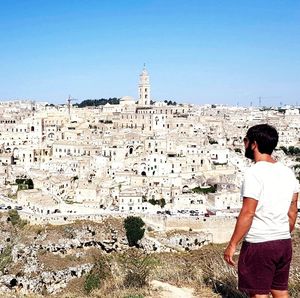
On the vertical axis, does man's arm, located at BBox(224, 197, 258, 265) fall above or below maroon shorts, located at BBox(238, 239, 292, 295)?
above

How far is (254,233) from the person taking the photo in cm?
312

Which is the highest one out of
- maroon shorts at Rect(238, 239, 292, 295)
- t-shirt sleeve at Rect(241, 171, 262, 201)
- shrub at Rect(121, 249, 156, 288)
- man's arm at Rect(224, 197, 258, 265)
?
t-shirt sleeve at Rect(241, 171, 262, 201)

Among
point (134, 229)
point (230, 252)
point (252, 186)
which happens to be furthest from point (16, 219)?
point (252, 186)

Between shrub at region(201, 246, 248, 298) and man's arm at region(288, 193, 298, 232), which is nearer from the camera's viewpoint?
man's arm at region(288, 193, 298, 232)

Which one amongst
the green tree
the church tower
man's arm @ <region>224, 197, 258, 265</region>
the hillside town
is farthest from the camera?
the church tower

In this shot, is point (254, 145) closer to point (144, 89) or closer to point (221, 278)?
point (221, 278)

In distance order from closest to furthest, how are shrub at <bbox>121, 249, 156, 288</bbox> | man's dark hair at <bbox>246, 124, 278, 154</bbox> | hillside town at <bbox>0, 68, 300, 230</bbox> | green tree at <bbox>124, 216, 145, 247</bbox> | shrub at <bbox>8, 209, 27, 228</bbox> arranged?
1. man's dark hair at <bbox>246, 124, 278, 154</bbox>
2. shrub at <bbox>121, 249, 156, 288</bbox>
3. green tree at <bbox>124, 216, 145, 247</bbox>
4. shrub at <bbox>8, 209, 27, 228</bbox>
5. hillside town at <bbox>0, 68, 300, 230</bbox>

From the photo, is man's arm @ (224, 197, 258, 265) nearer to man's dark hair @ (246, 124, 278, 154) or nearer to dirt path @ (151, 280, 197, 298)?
man's dark hair @ (246, 124, 278, 154)

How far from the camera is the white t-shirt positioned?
3062 millimetres

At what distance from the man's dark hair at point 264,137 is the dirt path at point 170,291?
10.3 ft

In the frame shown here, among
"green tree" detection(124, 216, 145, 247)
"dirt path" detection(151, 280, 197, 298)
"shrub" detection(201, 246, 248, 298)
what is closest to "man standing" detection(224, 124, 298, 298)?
"shrub" detection(201, 246, 248, 298)

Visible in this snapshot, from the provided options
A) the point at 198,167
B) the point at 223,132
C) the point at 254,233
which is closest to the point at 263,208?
the point at 254,233

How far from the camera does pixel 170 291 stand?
241 inches

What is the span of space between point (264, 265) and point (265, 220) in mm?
299
